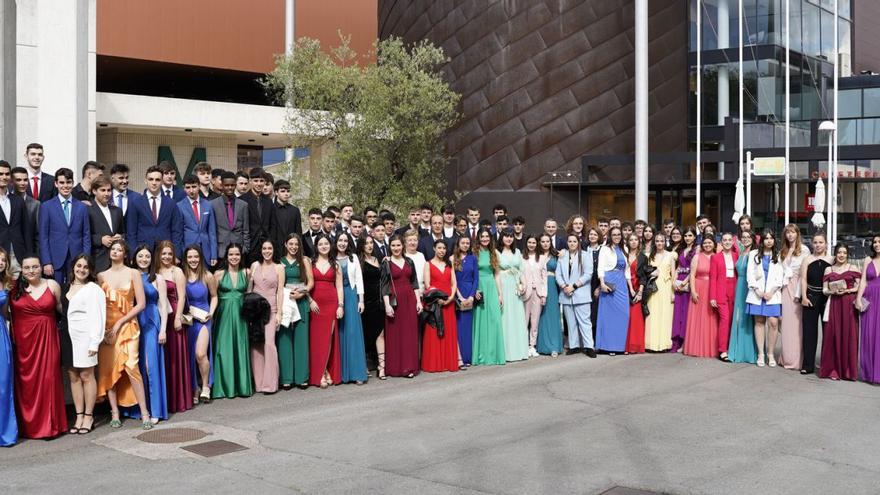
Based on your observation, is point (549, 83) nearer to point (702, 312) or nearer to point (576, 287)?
point (576, 287)

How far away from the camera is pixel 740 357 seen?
504 inches

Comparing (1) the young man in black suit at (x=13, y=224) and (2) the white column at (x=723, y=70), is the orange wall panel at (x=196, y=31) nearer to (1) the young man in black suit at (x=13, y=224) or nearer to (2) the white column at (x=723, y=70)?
(2) the white column at (x=723, y=70)

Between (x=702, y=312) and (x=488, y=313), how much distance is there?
326 cm

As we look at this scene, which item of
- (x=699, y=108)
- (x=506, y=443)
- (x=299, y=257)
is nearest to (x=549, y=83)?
(x=699, y=108)

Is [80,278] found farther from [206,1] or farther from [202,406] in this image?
[206,1]

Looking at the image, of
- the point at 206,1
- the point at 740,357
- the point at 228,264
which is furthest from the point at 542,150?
the point at 228,264

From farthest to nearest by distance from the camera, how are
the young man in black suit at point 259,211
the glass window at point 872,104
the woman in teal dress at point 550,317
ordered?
the glass window at point 872,104
the woman in teal dress at point 550,317
the young man in black suit at point 259,211

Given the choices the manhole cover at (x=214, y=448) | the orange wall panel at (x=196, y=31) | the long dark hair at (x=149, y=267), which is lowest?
the manhole cover at (x=214, y=448)

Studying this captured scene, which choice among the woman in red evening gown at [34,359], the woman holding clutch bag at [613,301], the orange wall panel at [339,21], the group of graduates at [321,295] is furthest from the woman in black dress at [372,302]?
the orange wall panel at [339,21]

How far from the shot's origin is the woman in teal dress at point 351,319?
11.2 m

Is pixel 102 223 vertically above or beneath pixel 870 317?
above

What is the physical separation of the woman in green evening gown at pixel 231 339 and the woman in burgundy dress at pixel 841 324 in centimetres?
738

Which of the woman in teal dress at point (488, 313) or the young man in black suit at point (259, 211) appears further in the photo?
the woman in teal dress at point (488, 313)

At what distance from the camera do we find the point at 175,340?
376 inches
